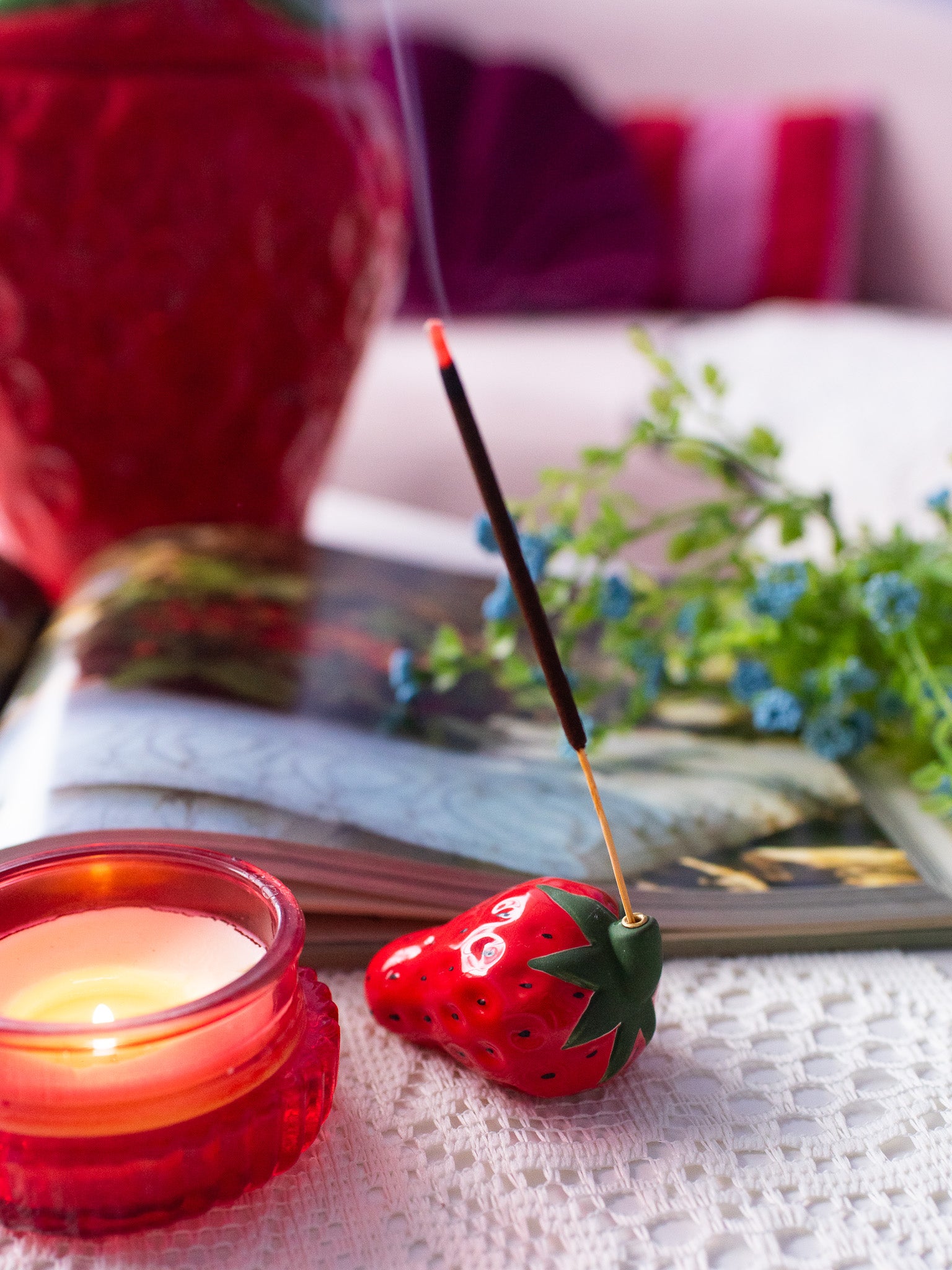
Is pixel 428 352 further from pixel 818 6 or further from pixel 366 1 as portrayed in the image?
pixel 818 6

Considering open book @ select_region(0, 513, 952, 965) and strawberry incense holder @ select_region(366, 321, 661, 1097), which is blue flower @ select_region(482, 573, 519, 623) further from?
strawberry incense holder @ select_region(366, 321, 661, 1097)

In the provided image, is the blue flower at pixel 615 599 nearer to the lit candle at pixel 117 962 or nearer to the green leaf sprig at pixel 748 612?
the green leaf sprig at pixel 748 612

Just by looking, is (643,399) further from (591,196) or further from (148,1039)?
(148,1039)

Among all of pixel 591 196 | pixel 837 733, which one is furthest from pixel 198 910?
pixel 591 196

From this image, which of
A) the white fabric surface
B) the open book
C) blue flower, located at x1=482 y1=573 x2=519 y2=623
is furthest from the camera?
the white fabric surface

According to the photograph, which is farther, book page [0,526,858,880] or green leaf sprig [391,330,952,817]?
green leaf sprig [391,330,952,817]

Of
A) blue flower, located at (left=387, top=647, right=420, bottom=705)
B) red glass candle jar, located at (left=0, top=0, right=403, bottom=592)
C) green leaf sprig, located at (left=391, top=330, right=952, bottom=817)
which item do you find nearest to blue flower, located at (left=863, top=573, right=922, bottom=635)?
green leaf sprig, located at (left=391, top=330, right=952, bottom=817)

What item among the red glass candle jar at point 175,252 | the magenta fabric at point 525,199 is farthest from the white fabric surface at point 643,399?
the red glass candle jar at point 175,252
